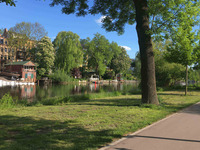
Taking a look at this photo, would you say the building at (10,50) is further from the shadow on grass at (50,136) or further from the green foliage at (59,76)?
the shadow on grass at (50,136)

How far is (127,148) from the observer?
3.98 metres

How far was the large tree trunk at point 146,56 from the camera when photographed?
32.1 ft

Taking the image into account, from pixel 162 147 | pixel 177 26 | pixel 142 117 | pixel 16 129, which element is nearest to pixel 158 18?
pixel 177 26

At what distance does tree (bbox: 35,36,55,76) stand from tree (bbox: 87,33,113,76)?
1978 centimetres

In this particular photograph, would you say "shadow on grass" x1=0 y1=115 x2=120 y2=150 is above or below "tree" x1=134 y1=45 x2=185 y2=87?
below

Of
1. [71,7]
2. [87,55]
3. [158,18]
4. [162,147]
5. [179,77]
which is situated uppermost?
[87,55]

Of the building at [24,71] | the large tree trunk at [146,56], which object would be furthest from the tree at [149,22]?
the building at [24,71]

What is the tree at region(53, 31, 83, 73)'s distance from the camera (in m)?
59.4

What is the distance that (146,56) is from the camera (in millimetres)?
9789

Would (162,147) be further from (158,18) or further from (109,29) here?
(109,29)

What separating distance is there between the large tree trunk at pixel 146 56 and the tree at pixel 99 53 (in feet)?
205

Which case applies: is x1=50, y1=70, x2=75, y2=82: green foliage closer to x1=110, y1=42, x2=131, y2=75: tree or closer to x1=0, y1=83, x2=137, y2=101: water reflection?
x1=0, y1=83, x2=137, y2=101: water reflection

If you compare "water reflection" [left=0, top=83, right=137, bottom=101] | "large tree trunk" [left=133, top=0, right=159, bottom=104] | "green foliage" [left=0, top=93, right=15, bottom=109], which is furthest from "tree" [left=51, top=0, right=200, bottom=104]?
"water reflection" [left=0, top=83, right=137, bottom=101]

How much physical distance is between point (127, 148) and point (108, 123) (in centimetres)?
220
